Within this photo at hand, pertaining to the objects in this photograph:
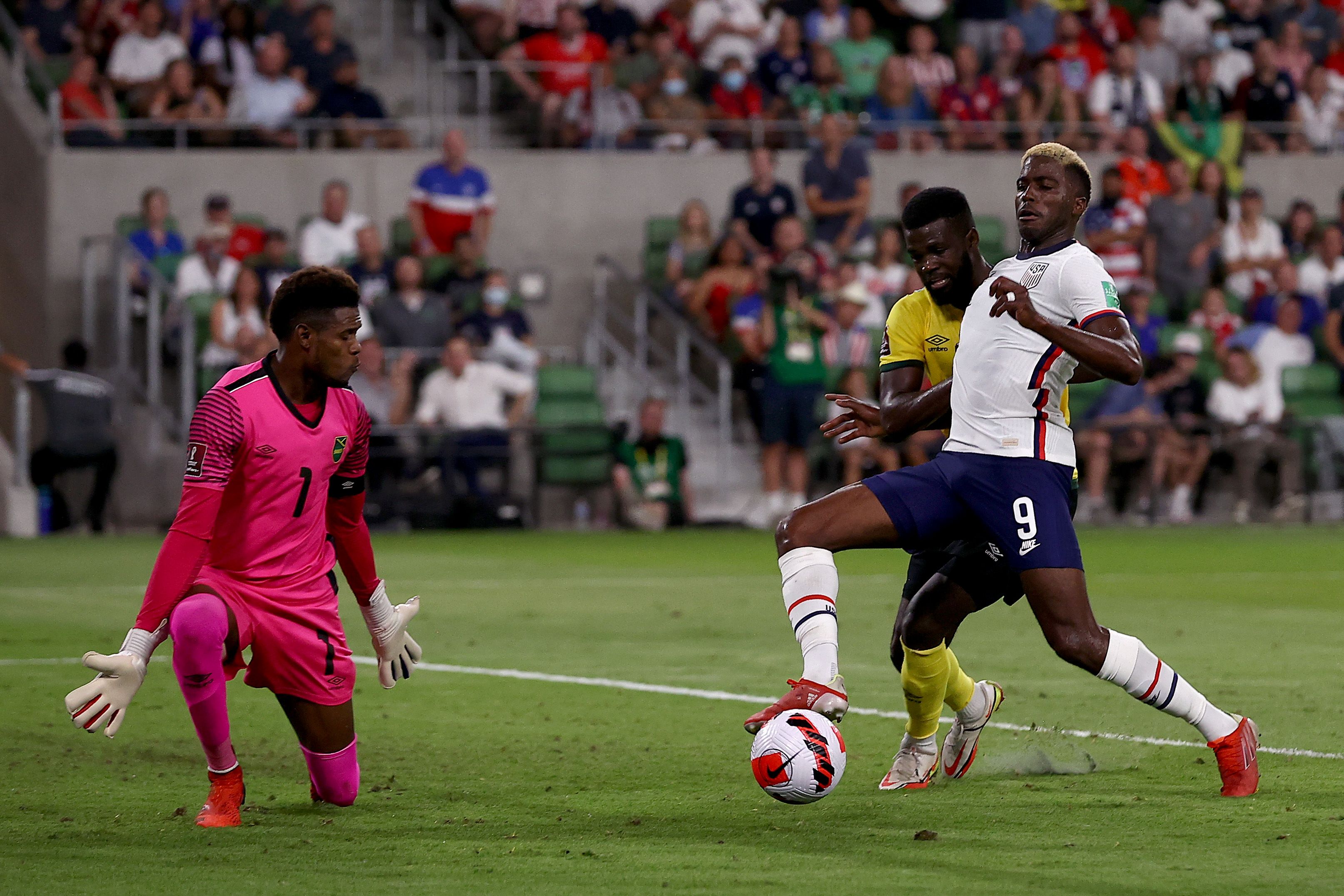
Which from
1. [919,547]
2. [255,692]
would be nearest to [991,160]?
[255,692]

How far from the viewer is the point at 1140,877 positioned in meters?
4.93

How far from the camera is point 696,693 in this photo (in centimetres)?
878

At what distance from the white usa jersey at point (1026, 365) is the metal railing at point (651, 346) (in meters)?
14.6

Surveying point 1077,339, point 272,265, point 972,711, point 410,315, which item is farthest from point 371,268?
point 1077,339

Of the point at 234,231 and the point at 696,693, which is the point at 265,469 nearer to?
the point at 696,693

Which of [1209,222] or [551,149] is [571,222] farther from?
[1209,222]

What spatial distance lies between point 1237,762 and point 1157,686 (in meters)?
0.38

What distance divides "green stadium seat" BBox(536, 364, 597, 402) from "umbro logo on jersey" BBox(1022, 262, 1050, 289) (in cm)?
1451

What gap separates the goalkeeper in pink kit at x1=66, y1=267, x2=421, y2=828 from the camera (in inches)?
223

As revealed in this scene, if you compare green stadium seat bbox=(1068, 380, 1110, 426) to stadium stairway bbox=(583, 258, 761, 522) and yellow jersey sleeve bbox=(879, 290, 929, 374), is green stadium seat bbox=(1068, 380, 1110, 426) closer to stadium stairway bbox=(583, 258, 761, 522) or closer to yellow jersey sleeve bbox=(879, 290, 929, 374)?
stadium stairway bbox=(583, 258, 761, 522)

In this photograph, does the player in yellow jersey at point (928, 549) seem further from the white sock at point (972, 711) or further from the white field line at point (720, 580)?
the white field line at point (720, 580)

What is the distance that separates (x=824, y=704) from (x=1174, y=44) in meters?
21.5

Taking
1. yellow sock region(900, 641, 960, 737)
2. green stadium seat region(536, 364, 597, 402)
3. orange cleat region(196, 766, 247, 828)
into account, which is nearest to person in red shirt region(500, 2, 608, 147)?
green stadium seat region(536, 364, 597, 402)

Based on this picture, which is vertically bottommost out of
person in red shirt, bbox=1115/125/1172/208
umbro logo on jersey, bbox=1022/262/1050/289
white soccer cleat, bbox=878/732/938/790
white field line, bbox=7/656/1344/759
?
white field line, bbox=7/656/1344/759
